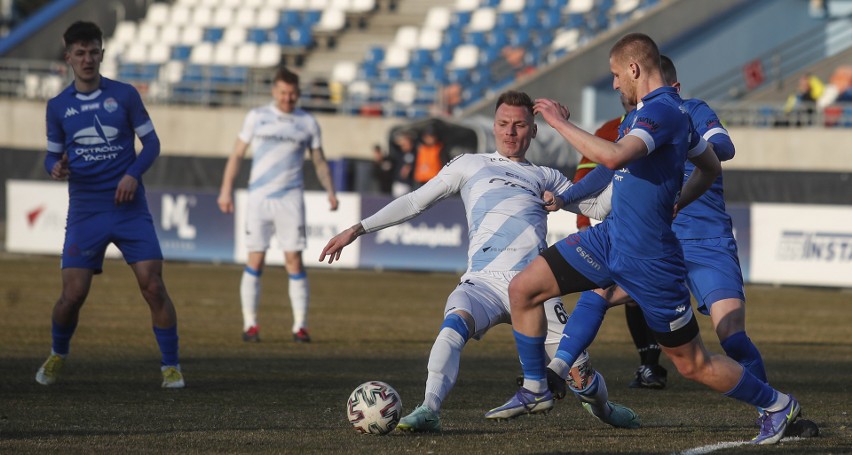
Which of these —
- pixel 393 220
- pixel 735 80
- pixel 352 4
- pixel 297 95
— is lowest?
pixel 393 220

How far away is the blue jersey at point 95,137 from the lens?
893cm

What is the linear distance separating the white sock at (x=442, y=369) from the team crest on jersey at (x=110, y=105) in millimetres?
3216

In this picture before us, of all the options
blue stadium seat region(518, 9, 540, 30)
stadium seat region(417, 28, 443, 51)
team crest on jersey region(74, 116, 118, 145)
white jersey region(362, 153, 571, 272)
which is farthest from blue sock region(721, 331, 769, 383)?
stadium seat region(417, 28, 443, 51)

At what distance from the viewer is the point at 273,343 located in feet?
39.7

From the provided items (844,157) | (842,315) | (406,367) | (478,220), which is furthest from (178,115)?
(478,220)

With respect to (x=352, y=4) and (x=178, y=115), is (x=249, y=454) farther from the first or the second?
(x=352, y=4)

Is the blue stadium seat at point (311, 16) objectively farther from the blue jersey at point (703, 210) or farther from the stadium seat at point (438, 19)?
the blue jersey at point (703, 210)

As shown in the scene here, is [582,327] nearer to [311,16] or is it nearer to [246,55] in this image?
[246,55]

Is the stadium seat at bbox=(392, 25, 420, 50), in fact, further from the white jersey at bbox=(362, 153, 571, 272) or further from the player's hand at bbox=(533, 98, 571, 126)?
the player's hand at bbox=(533, 98, 571, 126)

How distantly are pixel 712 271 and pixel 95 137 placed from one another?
4.03 metres

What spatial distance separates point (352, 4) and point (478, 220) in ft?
97.2

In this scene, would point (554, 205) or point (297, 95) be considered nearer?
point (554, 205)

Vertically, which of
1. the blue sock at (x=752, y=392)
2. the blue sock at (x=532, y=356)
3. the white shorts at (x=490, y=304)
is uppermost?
the white shorts at (x=490, y=304)

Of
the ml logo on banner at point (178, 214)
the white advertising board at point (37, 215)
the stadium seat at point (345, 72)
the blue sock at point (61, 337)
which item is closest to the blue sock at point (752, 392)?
the blue sock at point (61, 337)
